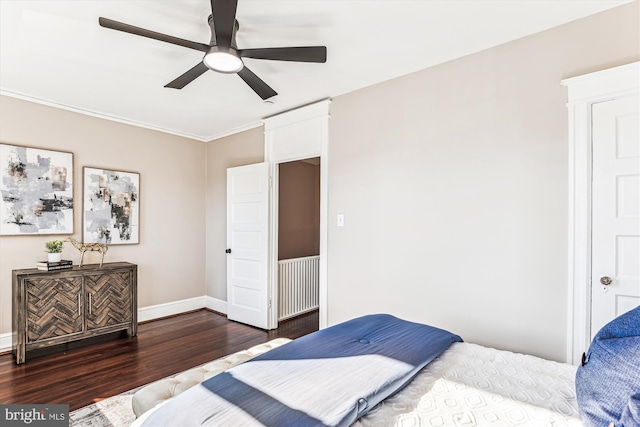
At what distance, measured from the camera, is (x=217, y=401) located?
1146 mm

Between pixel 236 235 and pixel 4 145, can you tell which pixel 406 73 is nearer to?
pixel 236 235

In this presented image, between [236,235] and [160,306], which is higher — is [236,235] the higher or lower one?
the higher one

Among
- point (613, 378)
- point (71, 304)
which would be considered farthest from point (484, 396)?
point (71, 304)

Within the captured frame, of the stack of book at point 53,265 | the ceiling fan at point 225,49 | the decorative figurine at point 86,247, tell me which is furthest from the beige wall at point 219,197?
the ceiling fan at point 225,49

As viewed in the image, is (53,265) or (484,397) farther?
(53,265)

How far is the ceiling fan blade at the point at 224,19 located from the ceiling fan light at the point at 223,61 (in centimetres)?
7

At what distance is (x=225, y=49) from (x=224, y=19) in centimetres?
23

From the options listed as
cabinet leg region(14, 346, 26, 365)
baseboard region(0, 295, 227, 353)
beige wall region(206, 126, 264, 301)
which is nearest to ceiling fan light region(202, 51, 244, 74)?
beige wall region(206, 126, 264, 301)

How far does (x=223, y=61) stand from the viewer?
2.10 metres

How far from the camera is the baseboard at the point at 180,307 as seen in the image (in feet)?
13.8

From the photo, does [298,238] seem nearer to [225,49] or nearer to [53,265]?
[53,265]

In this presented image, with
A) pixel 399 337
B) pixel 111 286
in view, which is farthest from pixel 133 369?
pixel 399 337

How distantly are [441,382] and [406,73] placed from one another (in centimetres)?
244

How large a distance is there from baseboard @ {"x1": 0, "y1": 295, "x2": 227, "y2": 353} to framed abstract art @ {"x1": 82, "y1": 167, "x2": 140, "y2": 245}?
3.01 ft
